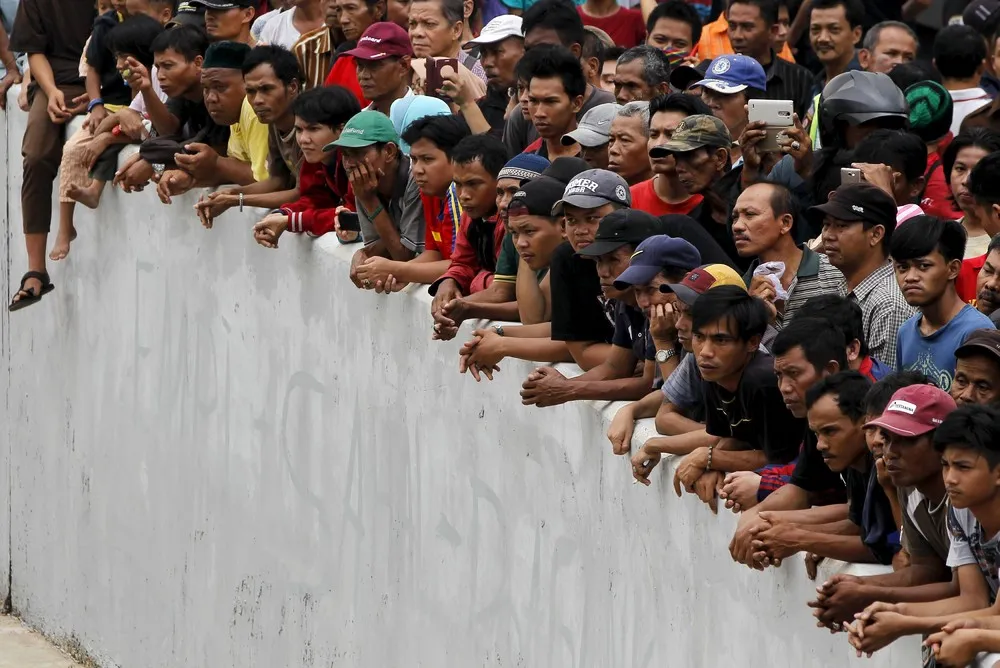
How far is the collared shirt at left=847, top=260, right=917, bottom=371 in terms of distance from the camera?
6270 millimetres

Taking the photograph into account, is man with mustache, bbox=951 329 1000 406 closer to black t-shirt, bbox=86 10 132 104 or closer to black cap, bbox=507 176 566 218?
black cap, bbox=507 176 566 218

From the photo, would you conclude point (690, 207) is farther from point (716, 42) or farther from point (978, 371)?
point (716, 42)

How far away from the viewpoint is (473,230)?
8031 mm

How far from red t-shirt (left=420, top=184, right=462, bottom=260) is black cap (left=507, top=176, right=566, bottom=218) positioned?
3.03 ft

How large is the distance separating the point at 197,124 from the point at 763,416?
565cm

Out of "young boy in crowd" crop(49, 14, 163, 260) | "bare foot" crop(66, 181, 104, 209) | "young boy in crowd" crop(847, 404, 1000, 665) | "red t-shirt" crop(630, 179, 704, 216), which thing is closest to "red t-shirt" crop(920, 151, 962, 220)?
"red t-shirt" crop(630, 179, 704, 216)

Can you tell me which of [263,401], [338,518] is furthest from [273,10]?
[338,518]

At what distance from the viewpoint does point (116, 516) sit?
1191 cm

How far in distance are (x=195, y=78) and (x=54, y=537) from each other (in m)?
3.85

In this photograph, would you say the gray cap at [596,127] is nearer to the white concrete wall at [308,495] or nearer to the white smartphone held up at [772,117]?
the white smartphone held up at [772,117]

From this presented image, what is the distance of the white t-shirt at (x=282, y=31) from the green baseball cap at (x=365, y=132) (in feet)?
8.80

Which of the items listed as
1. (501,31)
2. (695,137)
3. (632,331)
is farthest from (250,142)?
(632,331)

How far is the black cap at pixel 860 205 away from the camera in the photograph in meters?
6.38

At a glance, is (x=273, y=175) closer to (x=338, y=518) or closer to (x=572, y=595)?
(x=338, y=518)
